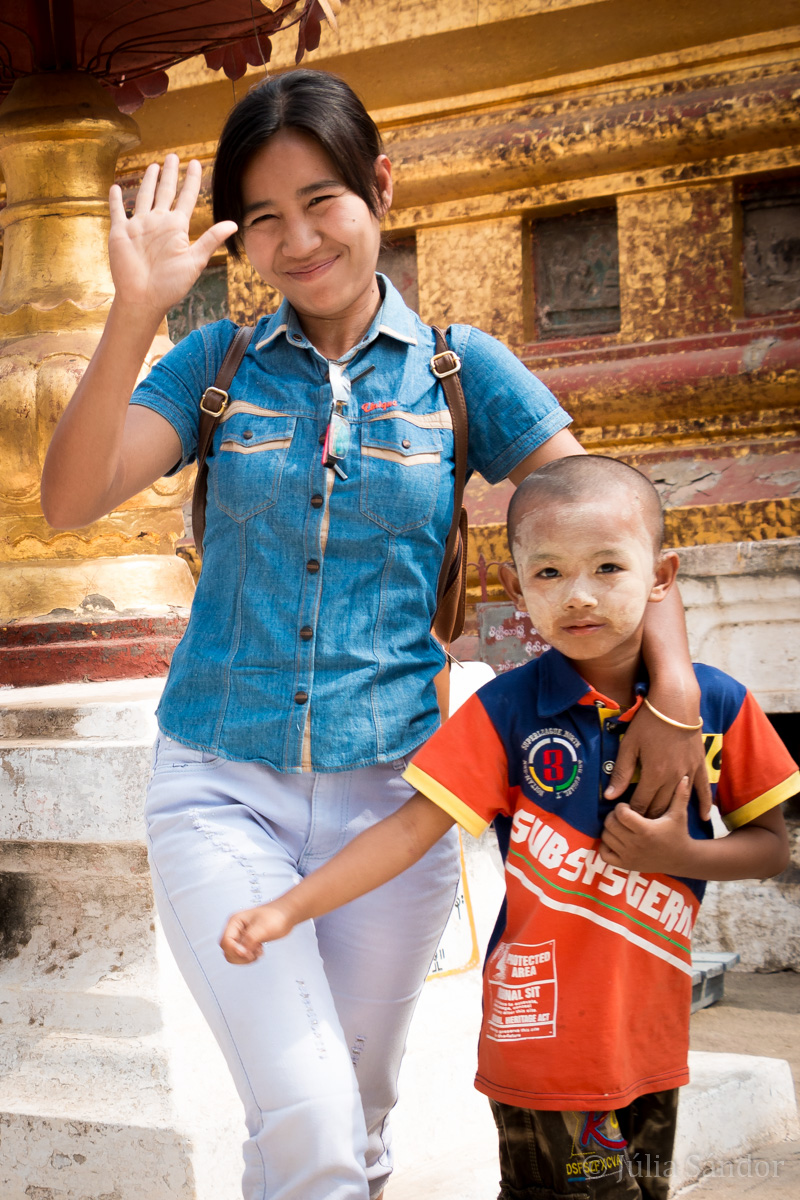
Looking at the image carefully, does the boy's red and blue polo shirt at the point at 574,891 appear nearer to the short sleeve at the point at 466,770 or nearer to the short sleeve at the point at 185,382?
the short sleeve at the point at 466,770

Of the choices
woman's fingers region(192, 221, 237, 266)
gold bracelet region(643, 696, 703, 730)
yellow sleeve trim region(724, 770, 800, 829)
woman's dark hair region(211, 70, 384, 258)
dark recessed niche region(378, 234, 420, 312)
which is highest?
dark recessed niche region(378, 234, 420, 312)

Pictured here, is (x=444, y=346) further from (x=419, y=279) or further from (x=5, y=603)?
(x=419, y=279)

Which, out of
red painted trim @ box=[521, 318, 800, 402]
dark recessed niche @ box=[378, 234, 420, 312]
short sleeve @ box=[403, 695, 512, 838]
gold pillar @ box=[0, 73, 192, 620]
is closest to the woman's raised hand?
short sleeve @ box=[403, 695, 512, 838]

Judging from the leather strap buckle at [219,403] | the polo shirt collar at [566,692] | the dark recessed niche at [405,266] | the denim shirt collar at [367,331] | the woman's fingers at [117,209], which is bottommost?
the polo shirt collar at [566,692]

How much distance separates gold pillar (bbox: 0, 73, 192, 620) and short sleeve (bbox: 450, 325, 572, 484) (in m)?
1.24

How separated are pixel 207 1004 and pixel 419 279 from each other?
411cm

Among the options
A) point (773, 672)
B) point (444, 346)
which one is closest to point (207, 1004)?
point (444, 346)

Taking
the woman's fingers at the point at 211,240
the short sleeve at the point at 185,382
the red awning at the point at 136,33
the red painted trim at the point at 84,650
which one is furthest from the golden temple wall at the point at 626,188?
the woman's fingers at the point at 211,240

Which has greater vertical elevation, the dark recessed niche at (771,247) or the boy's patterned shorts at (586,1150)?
the dark recessed niche at (771,247)

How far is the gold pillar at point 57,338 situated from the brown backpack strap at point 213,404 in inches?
41.9

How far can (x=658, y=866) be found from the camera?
1469mm

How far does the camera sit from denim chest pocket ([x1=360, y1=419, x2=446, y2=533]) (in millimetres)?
1628

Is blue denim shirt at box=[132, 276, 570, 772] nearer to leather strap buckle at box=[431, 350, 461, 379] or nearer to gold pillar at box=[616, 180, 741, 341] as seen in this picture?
leather strap buckle at box=[431, 350, 461, 379]

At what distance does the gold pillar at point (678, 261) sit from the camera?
4598mm
